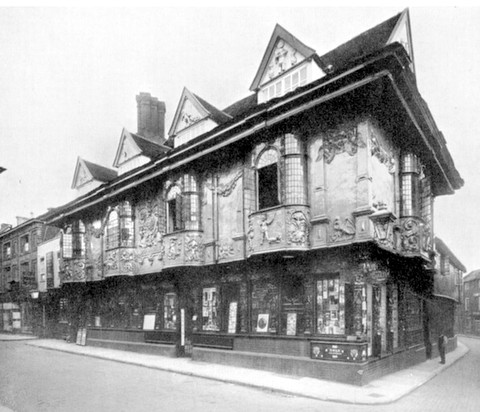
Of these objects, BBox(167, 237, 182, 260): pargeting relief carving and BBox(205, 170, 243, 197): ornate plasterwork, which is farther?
BBox(167, 237, 182, 260): pargeting relief carving

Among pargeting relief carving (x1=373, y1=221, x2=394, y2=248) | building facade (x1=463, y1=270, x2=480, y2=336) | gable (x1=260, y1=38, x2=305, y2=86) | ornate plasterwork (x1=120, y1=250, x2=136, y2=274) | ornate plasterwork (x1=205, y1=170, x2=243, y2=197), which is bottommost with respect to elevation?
building facade (x1=463, y1=270, x2=480, y2=336)

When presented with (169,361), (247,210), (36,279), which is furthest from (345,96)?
(36,279)

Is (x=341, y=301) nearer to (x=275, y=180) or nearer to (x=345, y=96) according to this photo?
(x=275, y=180)

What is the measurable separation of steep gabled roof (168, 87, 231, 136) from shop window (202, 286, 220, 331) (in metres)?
7.19

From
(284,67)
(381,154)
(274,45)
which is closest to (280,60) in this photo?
(284,67)

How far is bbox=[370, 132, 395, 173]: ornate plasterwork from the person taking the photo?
522 inches

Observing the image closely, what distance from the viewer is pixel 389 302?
1459cm

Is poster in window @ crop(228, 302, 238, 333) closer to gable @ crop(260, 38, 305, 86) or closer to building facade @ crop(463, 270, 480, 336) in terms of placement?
gable @ crop(260, 38, 305, 86)

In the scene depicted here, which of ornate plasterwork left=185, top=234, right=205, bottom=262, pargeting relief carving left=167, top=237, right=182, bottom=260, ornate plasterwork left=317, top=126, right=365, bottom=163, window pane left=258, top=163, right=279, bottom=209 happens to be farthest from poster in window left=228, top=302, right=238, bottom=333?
ornate plasterwork left=317, top=126, right=365, bottom=163

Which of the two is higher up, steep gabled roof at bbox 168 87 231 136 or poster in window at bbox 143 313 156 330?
steep gabled roof at bbox 168 87 231 136

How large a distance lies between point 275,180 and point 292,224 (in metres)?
2.35

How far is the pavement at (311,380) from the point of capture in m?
10.4

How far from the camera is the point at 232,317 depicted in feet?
52.0

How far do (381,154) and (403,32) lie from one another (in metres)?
5.16
